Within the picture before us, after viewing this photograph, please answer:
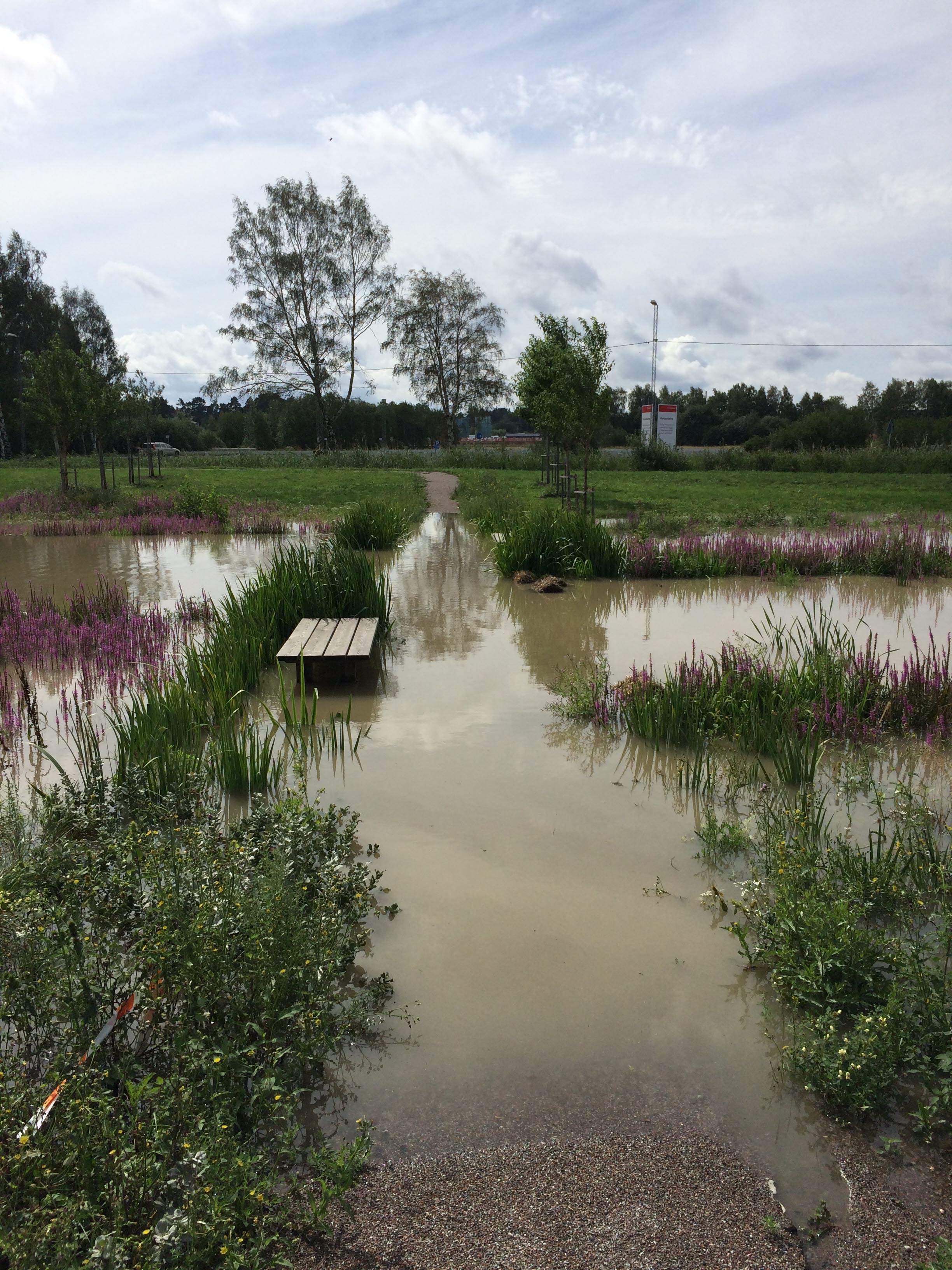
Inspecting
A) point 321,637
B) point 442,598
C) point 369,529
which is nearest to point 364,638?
point 321,637

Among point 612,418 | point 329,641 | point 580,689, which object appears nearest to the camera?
point 580,689

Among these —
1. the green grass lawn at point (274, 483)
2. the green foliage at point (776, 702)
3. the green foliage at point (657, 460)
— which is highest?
the green foliage at point (657, 460)

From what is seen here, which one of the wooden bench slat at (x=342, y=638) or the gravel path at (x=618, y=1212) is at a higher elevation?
the wooden bench slat at (x=342, y=638)

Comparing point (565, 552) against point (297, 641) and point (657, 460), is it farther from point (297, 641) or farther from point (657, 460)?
point (657, 460)

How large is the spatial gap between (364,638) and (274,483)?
27.0 meters

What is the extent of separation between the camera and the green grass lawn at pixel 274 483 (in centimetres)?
2627

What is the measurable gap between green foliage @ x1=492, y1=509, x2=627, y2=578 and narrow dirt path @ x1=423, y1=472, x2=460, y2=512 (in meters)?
12.2

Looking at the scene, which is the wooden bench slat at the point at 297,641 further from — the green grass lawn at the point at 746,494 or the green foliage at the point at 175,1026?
the green grass lawn at the point at 746,494

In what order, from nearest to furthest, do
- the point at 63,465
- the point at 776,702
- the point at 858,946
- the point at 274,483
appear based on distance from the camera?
the point at 858,946 → the point at 776,702 → the point at 63,465 → the point at 274,483

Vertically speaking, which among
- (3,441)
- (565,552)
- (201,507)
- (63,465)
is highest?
(3,441)

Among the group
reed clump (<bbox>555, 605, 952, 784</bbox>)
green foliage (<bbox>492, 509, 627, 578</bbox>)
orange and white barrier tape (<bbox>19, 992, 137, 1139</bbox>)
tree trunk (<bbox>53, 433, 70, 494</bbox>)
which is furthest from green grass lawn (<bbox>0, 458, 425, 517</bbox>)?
orange and white barrier tape (<bbox>19, 992, 137, 1139</bbox>)

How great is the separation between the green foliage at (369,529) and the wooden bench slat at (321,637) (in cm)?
594

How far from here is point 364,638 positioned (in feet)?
27.2

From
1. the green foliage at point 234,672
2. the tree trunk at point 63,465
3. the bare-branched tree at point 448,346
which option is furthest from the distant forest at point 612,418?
the green foliage at point 234,672
